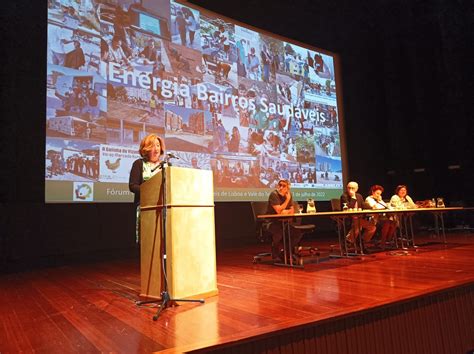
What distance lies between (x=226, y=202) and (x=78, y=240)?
246 cm

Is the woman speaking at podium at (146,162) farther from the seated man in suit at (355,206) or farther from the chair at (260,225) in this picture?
the seated man in suit at (355,206)

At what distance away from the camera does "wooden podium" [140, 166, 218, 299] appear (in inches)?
91.2

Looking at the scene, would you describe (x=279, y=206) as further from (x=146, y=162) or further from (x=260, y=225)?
(x=146, y=162)

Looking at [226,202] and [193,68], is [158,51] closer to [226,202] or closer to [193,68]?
[193,68]

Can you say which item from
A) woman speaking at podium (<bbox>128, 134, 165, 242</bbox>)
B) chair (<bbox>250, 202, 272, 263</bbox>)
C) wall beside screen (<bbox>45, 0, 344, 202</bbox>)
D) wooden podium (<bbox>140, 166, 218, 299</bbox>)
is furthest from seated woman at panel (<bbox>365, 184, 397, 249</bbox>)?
woman speaking at podium (<bbox>128, 134, 165, 242</bbox>)

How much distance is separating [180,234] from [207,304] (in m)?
0.49

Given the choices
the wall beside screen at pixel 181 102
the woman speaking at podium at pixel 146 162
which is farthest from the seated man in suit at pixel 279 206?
the woman speaking at podium at pixel 146 162

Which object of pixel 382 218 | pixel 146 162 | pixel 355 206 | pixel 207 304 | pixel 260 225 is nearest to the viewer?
pixel 207 304

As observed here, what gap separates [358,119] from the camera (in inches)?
350

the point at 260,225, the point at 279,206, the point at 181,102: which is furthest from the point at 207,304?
the point at 181,102

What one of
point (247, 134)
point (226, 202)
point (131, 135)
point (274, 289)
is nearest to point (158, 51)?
point (131, 135)

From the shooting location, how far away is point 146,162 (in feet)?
8.79

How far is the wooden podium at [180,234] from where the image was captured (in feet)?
7.60

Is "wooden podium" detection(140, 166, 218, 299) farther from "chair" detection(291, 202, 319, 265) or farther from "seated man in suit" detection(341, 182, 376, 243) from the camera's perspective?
"seated man in suit" detection(341, 182, 376, 243)
